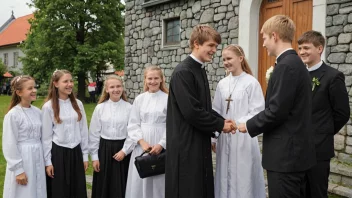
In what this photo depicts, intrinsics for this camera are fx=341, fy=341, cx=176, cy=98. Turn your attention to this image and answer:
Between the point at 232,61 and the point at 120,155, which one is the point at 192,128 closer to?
the point at 232,61

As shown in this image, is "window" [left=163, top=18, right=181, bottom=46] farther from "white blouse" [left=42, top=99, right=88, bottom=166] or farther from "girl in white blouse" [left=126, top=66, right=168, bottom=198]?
"white blouse" [left=42, top=99, right=88, bottom=166]

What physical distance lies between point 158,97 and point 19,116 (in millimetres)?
1469

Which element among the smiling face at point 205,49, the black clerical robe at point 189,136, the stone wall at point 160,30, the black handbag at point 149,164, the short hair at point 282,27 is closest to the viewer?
the short hair at point 282,27

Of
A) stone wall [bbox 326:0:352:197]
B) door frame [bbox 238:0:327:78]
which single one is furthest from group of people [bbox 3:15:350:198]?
door frame [bbox 238:0:327:78]

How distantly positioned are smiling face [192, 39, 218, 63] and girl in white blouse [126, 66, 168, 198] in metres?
0.96

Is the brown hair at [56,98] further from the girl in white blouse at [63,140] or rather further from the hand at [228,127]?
the hand at [228,127]

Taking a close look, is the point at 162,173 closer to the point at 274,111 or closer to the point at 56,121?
the point at 56,121

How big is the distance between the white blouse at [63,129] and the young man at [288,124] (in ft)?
6.90

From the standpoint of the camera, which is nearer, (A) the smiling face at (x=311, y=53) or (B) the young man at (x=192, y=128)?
(B) the young man at (x=192, y=128)

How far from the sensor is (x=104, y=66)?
2447 cm

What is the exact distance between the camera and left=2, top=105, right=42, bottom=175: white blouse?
3314 mm

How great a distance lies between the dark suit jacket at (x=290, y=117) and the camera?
2.46 m

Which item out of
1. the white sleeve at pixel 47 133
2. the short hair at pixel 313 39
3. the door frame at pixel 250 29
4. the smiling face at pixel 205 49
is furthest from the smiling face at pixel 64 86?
the door frame at pixel 250 29

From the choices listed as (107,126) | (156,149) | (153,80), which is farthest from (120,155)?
(153,80)
